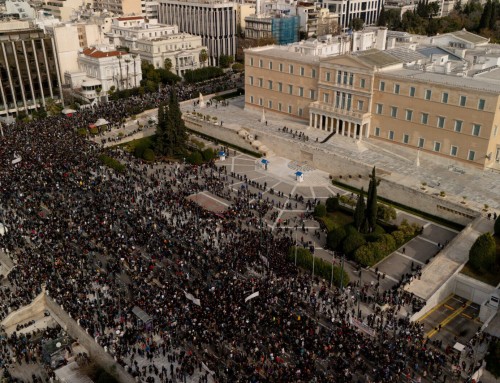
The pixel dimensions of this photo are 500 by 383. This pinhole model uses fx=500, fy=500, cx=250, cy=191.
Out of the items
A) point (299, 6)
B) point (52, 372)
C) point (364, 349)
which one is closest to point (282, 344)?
point (364, 349)

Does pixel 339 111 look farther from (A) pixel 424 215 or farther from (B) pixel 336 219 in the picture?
(A) pixel 424 215

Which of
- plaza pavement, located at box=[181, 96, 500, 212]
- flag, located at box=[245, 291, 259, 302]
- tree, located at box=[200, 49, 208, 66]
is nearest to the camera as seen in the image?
flag, located at box=[245, 291, 259, 302]

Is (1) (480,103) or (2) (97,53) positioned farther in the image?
(2) (97,53)

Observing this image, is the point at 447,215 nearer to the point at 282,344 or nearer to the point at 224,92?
the point at 282,344

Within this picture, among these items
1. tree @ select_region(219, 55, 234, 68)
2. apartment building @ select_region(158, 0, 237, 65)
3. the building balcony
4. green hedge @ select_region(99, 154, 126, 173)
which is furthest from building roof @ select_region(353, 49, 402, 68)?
apartment building @ select_region(158, 0, 237, 65)

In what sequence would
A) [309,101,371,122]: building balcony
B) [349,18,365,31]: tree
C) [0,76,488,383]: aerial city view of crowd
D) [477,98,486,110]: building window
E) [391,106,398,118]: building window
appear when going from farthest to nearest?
[349,18,365,31]: tree < [309,101,371,122]: building balcony < [391,106,398,118]: building window < [477,98,486,110]: building window < [0,76,488,383]: aerial city view of crowd

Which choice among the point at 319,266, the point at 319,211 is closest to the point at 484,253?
the point at 319,266

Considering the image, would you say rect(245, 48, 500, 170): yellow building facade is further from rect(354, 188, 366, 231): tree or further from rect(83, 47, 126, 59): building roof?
rect(83, 47, 126, 59): building roof
